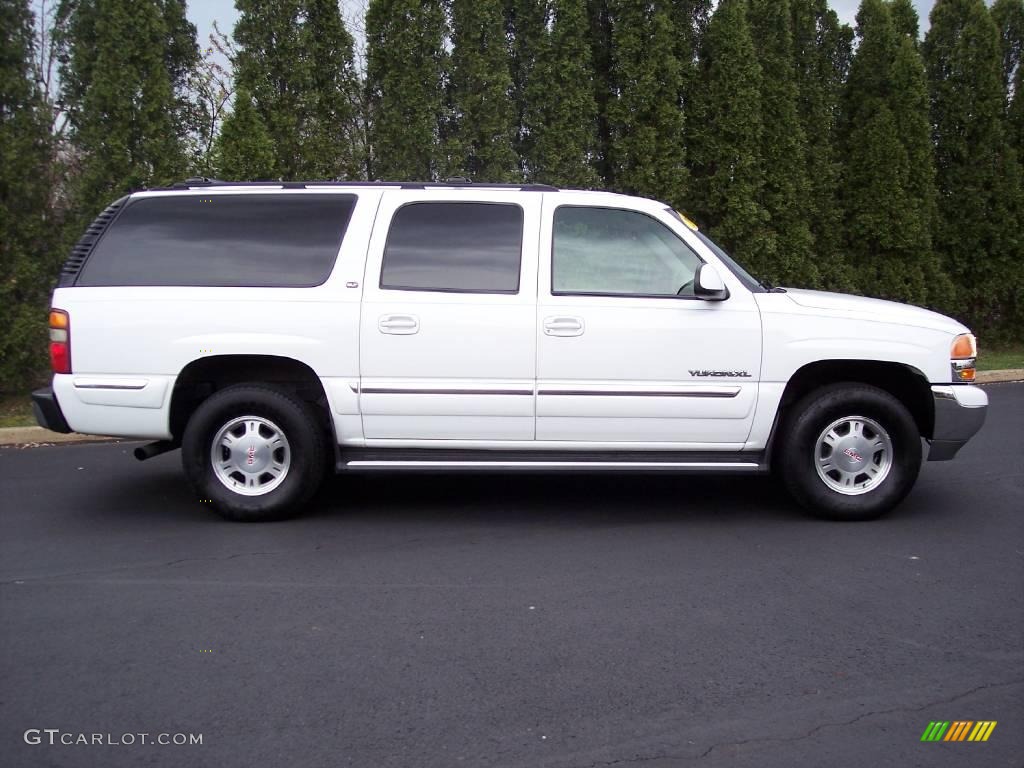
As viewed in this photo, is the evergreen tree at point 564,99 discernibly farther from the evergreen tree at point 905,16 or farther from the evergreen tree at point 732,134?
the evergreen tree at point 905,16

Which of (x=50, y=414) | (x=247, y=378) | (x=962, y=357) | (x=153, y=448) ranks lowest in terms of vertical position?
(x=153, y=448)

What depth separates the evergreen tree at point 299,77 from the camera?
→ 11.0 m

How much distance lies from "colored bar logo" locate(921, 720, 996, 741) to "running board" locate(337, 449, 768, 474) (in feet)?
8.22

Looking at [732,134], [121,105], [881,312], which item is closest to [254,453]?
[881,312]

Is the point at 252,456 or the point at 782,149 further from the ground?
the point at 782,149

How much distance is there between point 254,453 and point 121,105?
608 cm

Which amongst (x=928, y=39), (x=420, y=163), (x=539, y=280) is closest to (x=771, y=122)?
(x=928, y=39)

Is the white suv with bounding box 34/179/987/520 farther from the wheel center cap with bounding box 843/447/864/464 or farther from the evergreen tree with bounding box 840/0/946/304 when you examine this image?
the evergreen tree with bounding box 840/0/946/304

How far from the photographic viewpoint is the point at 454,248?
5.88 metres

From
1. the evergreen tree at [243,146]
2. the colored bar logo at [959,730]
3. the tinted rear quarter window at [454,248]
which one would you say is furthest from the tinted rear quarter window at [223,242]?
the evergreen tree at [243,146]

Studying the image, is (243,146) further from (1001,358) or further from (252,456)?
(1001,358)

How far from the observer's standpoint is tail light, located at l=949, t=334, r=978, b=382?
19.1 feet

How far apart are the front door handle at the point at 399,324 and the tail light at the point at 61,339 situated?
6.19 feet

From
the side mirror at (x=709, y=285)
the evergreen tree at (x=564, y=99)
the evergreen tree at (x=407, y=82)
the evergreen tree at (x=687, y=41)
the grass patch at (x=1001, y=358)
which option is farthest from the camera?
the evergreen tree at (x=687, y=41)
